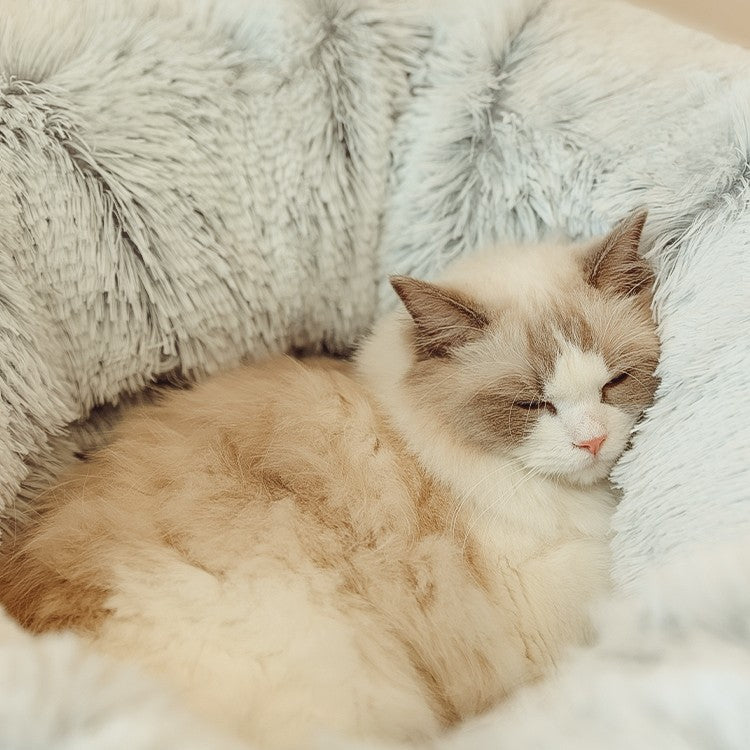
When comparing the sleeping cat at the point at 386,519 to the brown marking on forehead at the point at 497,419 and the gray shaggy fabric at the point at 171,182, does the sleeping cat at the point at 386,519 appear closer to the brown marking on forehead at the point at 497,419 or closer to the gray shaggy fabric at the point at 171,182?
the brown marking on forehead at the point at 497,419

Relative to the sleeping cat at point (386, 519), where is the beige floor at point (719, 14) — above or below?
above

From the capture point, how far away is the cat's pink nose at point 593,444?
93 centimetres

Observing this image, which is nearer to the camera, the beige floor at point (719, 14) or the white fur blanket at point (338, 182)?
the white fur blanket at point (338, 182)

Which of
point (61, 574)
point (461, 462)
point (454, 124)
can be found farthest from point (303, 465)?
point (454, 124)

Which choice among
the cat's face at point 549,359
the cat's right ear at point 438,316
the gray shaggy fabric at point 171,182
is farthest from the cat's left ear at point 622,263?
the gray shaggy fabric at point 171,182

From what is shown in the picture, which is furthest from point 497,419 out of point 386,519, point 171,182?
point 171,182

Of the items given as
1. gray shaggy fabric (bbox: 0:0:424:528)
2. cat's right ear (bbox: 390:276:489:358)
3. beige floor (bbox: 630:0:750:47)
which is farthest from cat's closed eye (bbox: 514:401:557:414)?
beige floor (bbox: 630:0:750:47)

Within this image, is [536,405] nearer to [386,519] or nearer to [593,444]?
[593,444]

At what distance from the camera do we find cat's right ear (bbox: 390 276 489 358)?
930 millimetres

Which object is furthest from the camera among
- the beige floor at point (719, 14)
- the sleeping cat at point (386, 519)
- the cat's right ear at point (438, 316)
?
the beige floor at point (719, 14)

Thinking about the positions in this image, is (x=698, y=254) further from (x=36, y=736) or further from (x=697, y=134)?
(x=36, y=736)

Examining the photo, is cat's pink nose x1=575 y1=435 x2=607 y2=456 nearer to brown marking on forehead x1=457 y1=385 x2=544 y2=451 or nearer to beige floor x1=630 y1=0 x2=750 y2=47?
brown marking on forehead x1=457 y1=385 x2=544 y2=451

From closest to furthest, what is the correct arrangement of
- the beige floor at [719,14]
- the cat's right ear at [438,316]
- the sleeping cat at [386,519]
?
the sleeping cat at [386,519] < the cat's right ear at [438,316] < the beige floor at [719,14]

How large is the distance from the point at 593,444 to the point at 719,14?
44.5 inches
